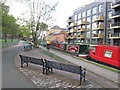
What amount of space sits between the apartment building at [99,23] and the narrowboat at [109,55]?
1417 centimetres

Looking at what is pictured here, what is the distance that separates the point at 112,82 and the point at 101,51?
15.8 feet

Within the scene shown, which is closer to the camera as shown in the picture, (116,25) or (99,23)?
(116,25)

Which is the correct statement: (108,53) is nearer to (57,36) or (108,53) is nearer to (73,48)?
(73,48)

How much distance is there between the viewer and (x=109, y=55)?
895cm

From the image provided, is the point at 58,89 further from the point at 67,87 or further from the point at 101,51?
the point at 101,51

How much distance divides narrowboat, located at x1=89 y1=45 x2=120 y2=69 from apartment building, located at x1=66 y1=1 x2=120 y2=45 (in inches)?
558

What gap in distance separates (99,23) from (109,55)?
78.6 feet

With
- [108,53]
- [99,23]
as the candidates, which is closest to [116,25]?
[99,23]

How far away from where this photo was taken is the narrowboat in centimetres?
811

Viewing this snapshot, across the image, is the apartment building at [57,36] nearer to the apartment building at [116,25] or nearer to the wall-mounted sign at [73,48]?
the apartment building at [116,25]

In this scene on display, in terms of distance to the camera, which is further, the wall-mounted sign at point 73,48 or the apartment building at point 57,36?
the apartment building at point 57,36

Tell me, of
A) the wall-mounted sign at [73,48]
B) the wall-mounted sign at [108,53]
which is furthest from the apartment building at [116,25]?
the wall-mounted sign at [108,53]

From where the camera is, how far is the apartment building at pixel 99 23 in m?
24.2

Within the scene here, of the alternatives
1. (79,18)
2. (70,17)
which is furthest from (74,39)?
(70,17)
